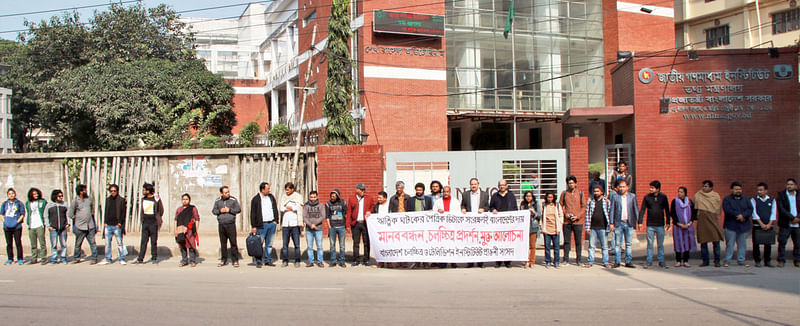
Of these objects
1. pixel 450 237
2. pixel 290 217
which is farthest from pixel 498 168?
pixel 290 217

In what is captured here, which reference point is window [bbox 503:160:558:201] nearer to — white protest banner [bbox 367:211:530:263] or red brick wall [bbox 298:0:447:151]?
white protest banner [bbox 367:211:530:263]

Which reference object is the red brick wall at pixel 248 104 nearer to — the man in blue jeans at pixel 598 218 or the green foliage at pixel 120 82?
the green foliage at pixel 120 82

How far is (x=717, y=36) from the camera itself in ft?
125

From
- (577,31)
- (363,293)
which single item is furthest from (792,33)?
(363,293)

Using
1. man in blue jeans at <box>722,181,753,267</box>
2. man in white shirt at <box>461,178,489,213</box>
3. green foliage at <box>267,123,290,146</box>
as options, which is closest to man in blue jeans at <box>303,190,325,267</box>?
man in white shirt at <box>461,178,489,213</box>

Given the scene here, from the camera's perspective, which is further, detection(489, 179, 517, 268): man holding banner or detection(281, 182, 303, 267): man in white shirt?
detection(281, 182, 303, 267): man in white shirt

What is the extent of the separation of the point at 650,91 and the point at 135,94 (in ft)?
75.2

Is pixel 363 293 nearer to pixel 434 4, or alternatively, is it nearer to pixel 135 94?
pixel 434 4

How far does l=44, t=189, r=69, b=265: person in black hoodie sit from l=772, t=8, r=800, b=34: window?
3803 centimetres

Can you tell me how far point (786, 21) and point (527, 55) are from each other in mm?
17588

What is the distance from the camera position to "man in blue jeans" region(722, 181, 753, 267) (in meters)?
11.0

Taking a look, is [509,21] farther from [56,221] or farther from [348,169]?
[56,221]

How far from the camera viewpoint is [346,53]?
63.2ft

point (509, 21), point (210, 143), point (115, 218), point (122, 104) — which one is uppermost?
point (509, 21)
